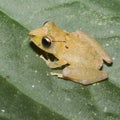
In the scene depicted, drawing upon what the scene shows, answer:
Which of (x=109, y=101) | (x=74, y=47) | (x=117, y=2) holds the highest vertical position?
(x=117, y=2)

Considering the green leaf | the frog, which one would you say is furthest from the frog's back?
the green leaf

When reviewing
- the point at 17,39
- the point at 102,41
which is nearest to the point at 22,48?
the point at 17,39

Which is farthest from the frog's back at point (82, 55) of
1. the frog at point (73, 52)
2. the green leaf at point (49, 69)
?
the green leaf at point (49, 69)

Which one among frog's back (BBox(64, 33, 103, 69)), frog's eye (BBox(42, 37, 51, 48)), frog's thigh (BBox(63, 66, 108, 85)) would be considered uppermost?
frog's eye (BBox(42, 37, 51, 48))

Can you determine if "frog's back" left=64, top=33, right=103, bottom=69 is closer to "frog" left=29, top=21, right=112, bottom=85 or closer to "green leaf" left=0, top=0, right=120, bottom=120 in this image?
"frog" left=29, top=21, right=112, bottom=85

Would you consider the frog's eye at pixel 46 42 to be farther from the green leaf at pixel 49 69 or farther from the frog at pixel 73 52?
the green leaf at pixel 49 69

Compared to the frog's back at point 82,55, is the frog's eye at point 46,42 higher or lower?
higher

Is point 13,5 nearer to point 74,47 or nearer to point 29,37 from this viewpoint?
point 29,37

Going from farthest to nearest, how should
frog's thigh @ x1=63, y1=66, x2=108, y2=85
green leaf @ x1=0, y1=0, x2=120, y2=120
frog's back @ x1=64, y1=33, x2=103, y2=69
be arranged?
frog's back @ x1=64, y1=33, x2=103, y2=69 → frog's thigh @ x1=63, y1=66, x2=108, y2=85 → green leaf @ x1=0, y1=0, x2=120, y2=120
